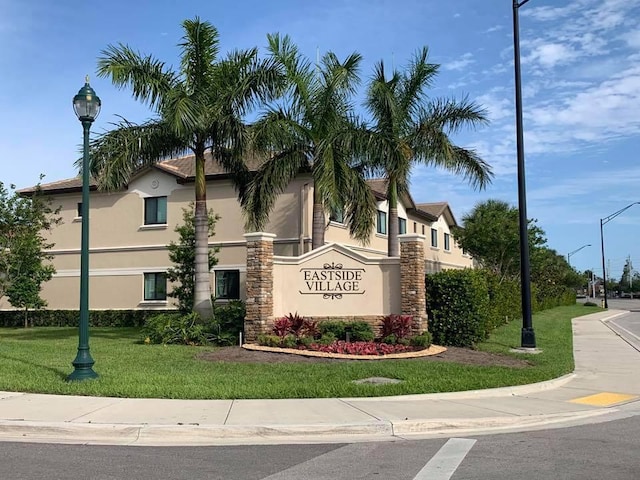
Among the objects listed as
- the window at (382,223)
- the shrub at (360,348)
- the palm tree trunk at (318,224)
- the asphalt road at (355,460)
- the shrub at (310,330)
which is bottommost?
the asphalt road at (355,460)

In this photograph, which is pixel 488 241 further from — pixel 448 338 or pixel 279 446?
pixel 279 446

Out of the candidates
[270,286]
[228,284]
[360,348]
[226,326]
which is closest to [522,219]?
[360,348]

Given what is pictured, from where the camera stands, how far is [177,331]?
59.2 ft

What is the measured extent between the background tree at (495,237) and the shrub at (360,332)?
21.9 meters

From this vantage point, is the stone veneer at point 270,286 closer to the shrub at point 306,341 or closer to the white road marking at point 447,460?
the shrub at point 306,341

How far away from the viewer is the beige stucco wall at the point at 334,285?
17391 mm

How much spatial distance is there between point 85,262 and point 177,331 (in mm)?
6774

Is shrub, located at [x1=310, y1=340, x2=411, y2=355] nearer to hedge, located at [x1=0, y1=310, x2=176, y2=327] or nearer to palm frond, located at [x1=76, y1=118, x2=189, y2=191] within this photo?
palm frond, located at [x1=76, y1=118, x2=189, y2=191]

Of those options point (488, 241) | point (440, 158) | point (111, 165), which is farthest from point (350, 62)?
point (488, 241)

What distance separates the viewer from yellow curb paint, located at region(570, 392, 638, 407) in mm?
10547

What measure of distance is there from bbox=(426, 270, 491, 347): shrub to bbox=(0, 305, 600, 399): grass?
88cm

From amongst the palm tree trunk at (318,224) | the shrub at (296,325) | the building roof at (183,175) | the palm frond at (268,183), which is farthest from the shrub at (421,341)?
the building roof at (183,175)

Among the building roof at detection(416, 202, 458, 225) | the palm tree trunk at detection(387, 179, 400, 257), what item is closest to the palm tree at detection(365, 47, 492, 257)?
the palm tree trunk at detection(387, 179, 400, 257)

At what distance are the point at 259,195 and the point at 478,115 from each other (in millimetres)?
8189
